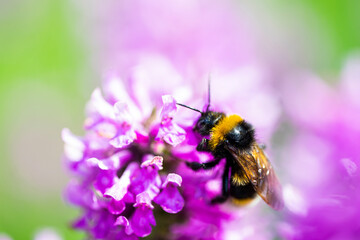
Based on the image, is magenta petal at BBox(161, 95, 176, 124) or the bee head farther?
the bee head

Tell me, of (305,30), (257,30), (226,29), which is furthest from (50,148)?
(305,30)

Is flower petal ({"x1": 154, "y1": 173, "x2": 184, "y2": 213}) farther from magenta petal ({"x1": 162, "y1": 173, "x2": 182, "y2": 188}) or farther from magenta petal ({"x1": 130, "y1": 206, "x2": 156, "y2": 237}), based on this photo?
magenta petal ({"x1": 130, "y1": 206, "x2": 156, "y2": 237})

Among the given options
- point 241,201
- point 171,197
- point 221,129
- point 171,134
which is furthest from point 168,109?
point 241,201

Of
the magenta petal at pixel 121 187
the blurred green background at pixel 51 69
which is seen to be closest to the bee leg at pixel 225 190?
the magenta petal at pixel 121 187

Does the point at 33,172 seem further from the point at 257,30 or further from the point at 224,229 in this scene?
the point at 224,229

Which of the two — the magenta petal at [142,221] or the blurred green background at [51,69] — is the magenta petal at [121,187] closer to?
the magenta petal at [142,221]

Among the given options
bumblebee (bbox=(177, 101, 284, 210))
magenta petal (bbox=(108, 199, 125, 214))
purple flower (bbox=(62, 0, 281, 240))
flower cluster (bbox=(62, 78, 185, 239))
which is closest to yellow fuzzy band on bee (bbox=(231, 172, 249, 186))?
bumblebee (bbox=(177, 101, 284, 210))
